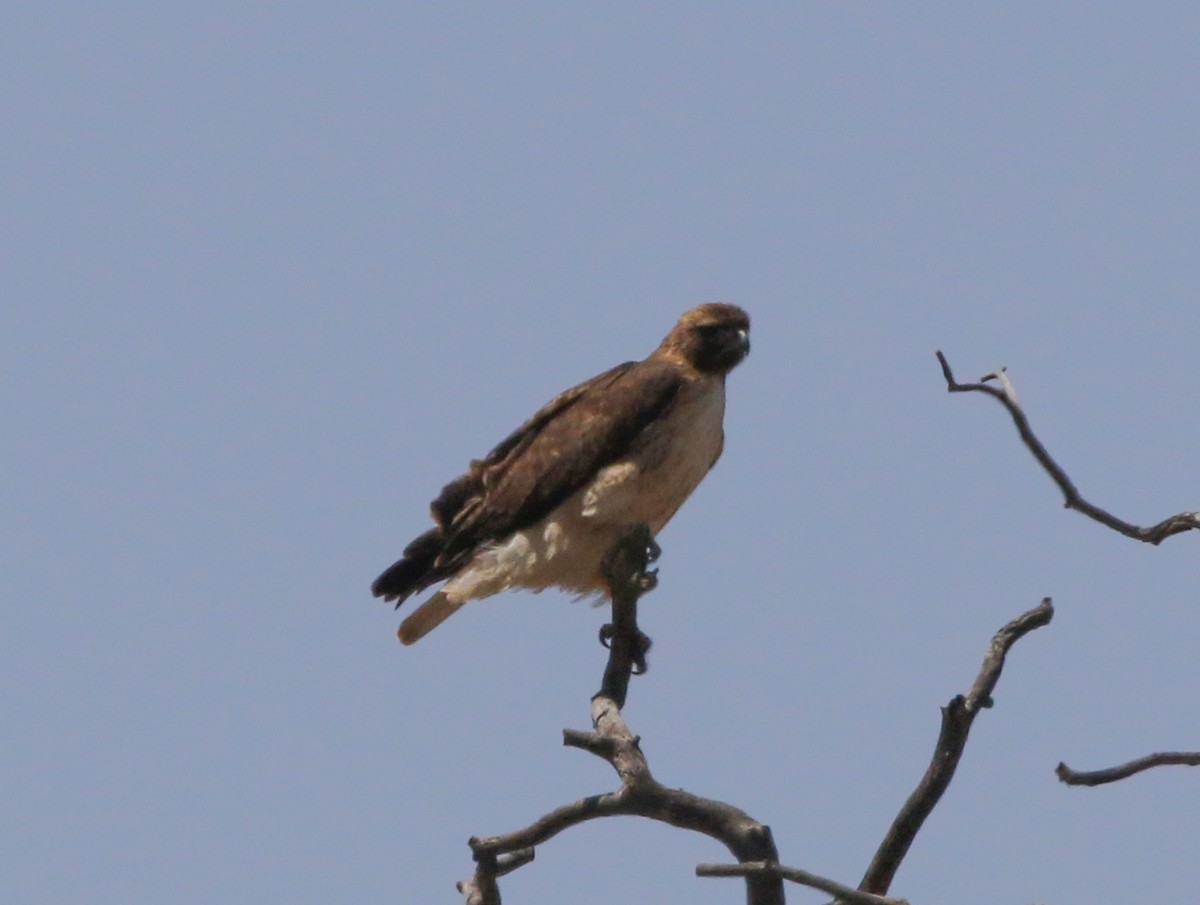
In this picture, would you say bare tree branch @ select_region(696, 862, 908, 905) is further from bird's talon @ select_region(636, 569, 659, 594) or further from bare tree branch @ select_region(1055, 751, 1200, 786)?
bird's talon @ select_region(636, 569, 659, 594)

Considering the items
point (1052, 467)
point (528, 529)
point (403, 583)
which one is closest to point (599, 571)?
point (528, 529)

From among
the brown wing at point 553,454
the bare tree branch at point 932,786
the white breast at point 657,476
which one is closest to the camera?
the bare tree branch at point 932,786

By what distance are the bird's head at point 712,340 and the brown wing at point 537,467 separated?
0.60 feet

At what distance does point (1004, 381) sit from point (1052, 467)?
28 cm

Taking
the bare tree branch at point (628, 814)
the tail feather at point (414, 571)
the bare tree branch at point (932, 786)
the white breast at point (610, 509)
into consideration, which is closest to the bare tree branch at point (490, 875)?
the bare tree branch at point (628, 814)

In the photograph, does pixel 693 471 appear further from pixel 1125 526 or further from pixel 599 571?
pixel 1125 526

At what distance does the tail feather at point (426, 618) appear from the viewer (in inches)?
336

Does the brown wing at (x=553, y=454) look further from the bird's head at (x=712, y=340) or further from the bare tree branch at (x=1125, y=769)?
the bare tree branch at (x=1125, y=769)

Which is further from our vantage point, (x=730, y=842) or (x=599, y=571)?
(x=599, y=571)

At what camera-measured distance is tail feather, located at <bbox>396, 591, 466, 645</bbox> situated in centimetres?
853

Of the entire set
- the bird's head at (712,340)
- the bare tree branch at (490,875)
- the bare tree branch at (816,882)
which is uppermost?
the bird's head at (712,340)

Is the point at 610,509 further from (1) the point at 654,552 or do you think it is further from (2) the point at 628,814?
(2) the point at 628,814

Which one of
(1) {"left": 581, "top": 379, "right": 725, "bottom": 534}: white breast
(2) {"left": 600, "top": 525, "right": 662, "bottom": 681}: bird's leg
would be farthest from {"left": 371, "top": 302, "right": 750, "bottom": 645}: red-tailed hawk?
(2) {"left": 600, "top": 525, "right": 662, "bottom": 681}: bird's leg

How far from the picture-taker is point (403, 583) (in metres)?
8.46
